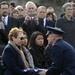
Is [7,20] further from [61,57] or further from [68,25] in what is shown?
[61,57]

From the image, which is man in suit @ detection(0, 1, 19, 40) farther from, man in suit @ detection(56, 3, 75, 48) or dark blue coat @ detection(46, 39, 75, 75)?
dark blue coat @ detection(46, 39, 75, 75)

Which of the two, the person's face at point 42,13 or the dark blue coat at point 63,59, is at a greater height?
the person's face at point 42,13

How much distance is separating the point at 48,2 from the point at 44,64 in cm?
1368

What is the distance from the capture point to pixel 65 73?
7520 millimetres

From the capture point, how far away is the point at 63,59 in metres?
7.47

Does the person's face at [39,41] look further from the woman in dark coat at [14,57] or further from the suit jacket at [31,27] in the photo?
the suit jacket at [31,27]

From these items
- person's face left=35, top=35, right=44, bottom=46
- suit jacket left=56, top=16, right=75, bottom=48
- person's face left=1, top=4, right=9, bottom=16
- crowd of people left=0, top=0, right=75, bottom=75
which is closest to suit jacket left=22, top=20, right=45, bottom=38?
crowd of people left=0, top=0, right=75, bottom=75

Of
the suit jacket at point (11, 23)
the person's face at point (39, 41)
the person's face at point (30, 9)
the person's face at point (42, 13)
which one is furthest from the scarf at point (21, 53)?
the person's face at point (42, 13)

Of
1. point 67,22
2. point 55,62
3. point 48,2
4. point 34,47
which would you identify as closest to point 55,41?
point 55,62

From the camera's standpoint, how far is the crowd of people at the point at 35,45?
750cm

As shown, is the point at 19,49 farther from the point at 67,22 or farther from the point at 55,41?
the point at 67,22

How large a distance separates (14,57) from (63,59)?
4.20 ft

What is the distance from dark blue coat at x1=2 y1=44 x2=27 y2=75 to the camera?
27.2 ft

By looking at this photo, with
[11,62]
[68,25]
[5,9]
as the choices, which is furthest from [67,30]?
[11,62]
